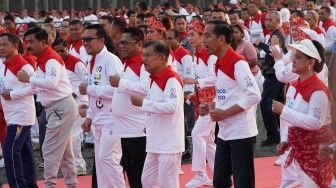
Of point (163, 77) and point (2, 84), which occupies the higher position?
point (163, 77)

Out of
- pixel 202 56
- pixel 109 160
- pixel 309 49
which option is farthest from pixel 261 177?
pixel 309 49

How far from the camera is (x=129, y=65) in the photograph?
7602 mm

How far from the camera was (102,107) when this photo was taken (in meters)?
7.84

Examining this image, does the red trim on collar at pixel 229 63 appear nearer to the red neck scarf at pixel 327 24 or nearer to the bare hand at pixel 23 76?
the bare hand at pixel 23 76

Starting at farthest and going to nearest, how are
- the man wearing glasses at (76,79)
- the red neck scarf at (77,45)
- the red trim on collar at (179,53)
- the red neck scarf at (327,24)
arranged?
1. the red neck scarf at (327,24)
2. the red neck scarf at (77,45)
3. the red trim on collar at (179,53)
4. the man wearing glasses at (76,79)

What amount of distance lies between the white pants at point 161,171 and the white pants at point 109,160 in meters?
0.56

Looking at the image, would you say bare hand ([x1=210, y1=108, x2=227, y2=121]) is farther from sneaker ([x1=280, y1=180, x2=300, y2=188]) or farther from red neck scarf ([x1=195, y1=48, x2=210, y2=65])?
red neck scarf ([x1=195, y1=48, x2=210, y2=65])

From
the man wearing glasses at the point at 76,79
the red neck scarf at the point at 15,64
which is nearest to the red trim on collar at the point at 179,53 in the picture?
the man wearing glasses at the point at 76,79

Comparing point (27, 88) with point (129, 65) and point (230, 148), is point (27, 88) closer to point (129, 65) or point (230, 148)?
point (129, 65)

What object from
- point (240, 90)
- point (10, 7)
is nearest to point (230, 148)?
point (240, 90)

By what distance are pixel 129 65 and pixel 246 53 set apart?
3.50 metres

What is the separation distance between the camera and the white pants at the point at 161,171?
23.0 feet

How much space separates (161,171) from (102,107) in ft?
3.78

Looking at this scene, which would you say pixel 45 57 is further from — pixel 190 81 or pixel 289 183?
pixel 289 183
